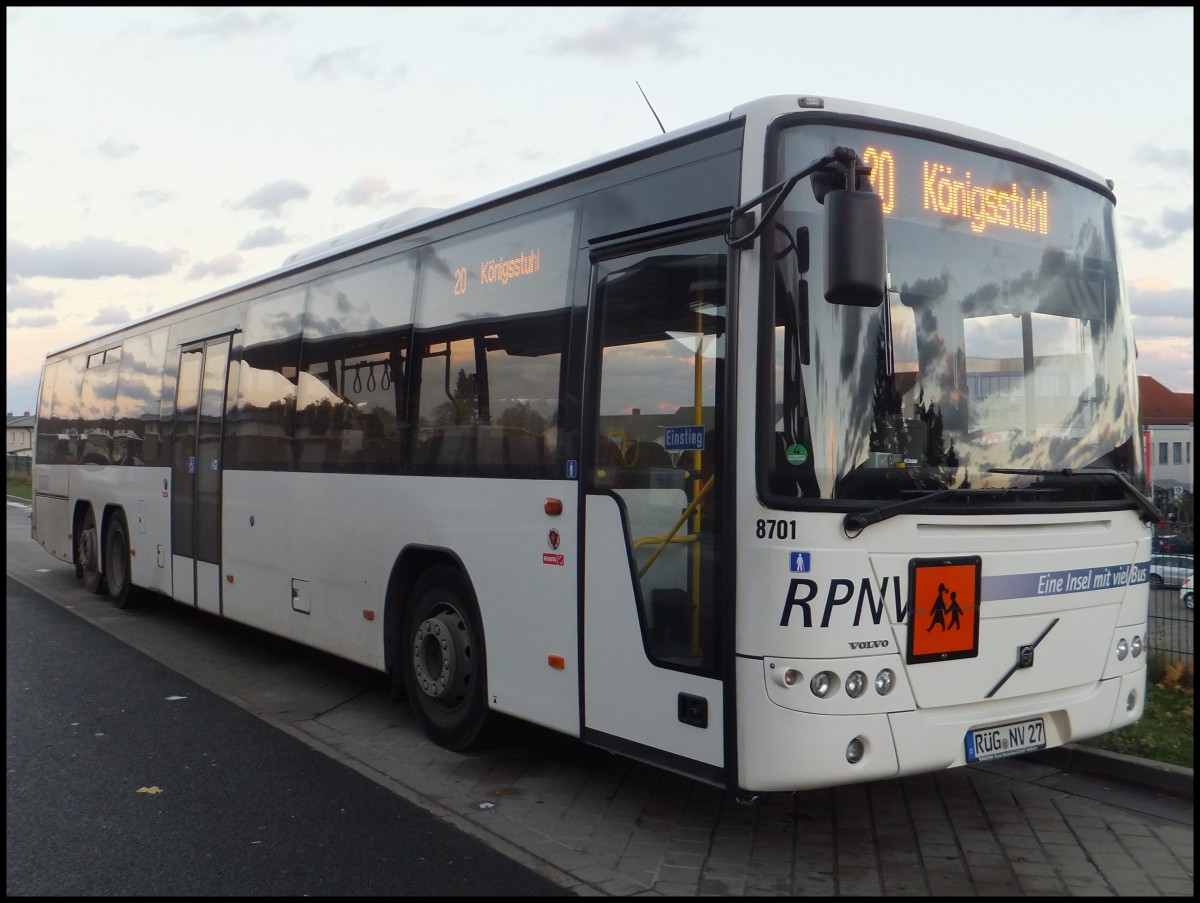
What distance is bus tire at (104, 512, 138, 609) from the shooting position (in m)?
13.4

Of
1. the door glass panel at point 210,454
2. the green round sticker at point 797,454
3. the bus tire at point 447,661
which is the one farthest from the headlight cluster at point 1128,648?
the door glass panel at point 210,454

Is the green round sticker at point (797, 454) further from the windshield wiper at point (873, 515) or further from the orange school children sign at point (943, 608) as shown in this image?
the orange school children sign at point (943, 608)

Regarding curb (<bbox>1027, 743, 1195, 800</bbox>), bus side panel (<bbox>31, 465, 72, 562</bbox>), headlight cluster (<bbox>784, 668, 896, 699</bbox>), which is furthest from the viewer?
bus side panel (<bbox>31, 465, 72, 562</bbox>)

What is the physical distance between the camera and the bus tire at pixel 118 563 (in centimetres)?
1337

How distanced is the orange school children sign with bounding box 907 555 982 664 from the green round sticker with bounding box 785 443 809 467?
67cm

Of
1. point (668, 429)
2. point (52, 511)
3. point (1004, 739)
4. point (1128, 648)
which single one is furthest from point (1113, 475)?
point (52, 511)

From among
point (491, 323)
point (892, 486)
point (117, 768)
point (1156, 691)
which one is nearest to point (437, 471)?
point (491, 323)

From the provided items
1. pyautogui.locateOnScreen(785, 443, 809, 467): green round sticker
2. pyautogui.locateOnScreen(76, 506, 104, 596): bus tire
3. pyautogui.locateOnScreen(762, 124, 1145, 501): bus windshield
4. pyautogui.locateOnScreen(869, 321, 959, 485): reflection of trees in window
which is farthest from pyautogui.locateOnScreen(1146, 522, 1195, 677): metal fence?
pyautogui.locateOnScreen(76, 506, 104, 596): bus tire

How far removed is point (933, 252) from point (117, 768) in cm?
544

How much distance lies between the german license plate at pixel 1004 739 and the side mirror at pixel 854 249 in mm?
2063

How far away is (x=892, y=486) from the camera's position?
4.96 meters

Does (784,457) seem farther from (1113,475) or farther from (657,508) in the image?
(1113,475)

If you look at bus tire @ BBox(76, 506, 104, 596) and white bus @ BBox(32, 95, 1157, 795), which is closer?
white bus @ BBox(32, 95, 1157, 795)

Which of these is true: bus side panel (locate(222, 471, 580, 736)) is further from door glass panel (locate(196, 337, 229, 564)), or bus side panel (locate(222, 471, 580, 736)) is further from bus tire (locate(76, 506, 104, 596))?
bus tire (locate(76, 506, 104, 596))
